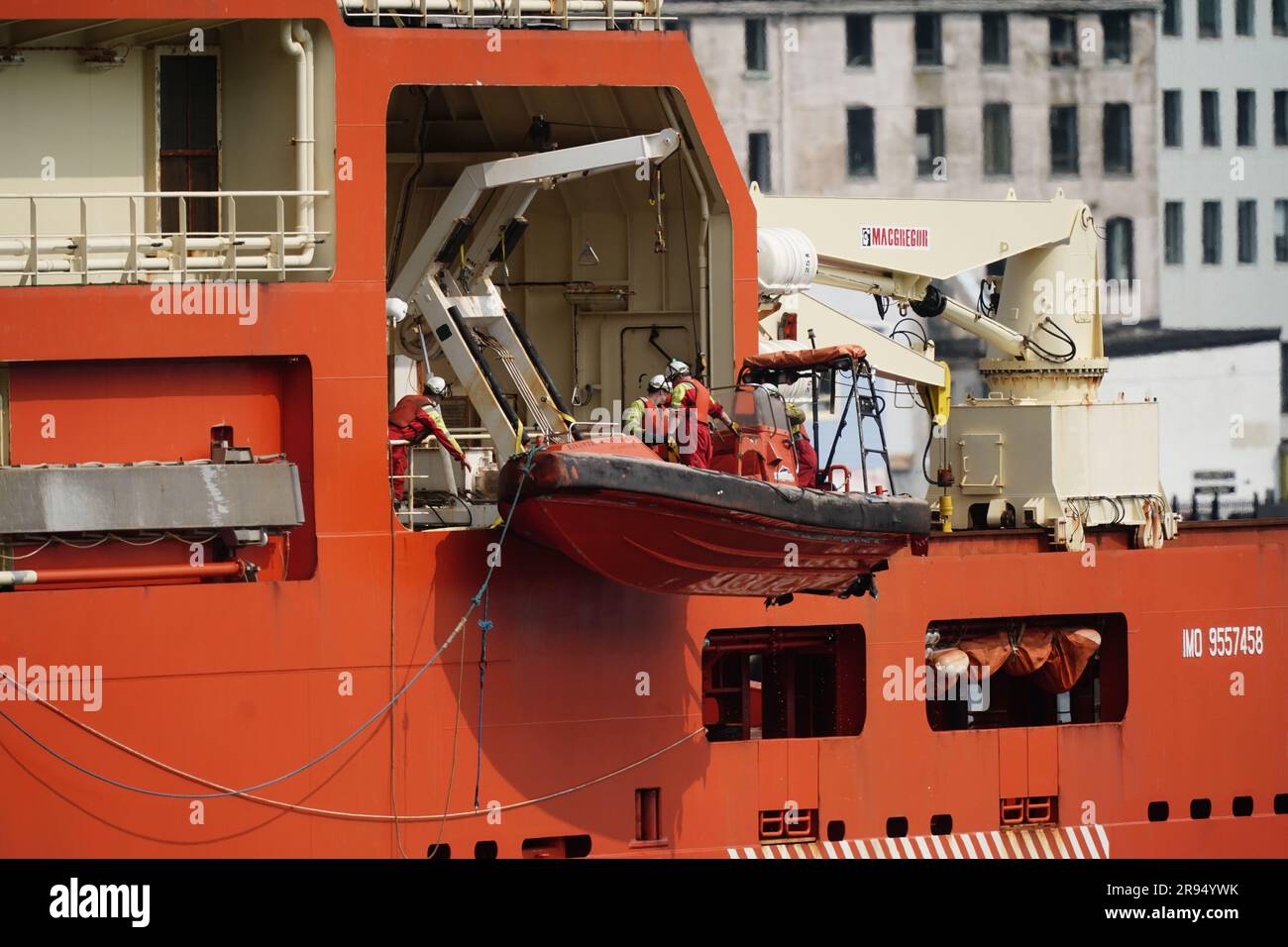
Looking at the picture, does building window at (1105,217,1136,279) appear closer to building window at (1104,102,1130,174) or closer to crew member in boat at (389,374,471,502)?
building window at (1104,102,1130,174)

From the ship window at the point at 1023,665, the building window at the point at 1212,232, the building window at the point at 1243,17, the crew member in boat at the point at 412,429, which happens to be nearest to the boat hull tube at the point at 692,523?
the crew member in boat at the point at 412,429

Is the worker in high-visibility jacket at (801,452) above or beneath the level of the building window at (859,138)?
beneath

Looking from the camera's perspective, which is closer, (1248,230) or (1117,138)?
(1117,138)

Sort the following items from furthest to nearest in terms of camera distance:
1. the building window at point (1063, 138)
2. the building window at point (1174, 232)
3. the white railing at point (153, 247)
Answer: the building window at point (1174, 232)
the building window at point (1063, 138)
the white railing at point (153, 247)

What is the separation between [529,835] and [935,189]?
31156 millimetres

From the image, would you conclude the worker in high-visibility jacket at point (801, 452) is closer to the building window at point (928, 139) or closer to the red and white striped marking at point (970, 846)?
the red and white striped marking at point (970, 846)

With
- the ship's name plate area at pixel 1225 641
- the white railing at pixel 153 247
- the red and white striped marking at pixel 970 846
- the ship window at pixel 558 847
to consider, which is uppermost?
the white railing at pixel 153 247

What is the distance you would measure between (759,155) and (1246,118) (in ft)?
36.6

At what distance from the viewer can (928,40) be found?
144 ft

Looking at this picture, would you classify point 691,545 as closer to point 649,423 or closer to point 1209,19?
point 649,423

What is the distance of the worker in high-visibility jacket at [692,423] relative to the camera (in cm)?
1474

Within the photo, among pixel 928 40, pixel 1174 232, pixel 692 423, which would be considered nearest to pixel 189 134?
pixel 692 423

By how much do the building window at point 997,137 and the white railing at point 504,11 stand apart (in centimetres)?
2953

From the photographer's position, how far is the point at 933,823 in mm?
16578
